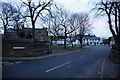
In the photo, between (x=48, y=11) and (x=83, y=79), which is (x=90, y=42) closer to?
(x=48, y=11)

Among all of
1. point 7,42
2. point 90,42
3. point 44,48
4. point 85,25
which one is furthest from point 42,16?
point 90,42

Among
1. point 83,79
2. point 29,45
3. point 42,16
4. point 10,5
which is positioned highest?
point 10,5

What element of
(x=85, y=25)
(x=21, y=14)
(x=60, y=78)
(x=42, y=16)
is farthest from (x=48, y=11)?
(x=85, y=25)

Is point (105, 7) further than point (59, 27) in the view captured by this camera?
No

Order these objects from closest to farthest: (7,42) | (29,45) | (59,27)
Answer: (7,42)
(29,45)
(59,27)

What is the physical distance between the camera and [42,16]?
2917 cm

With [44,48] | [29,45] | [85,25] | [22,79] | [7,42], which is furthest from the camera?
[85,25]

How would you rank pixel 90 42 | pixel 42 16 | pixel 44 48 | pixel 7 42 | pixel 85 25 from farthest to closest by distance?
pixel 90 42 → pixel 85 25 → pixel 42 16 → pixel 44 48 → pixel 7 42

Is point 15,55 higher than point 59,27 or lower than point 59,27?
lower

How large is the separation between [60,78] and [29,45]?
16.4 metres

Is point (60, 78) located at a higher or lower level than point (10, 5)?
lower

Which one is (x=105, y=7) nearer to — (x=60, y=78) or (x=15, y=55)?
(x=15, y=55)

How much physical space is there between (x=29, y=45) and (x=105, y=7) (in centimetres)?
1341

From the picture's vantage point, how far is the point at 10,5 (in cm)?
3086
